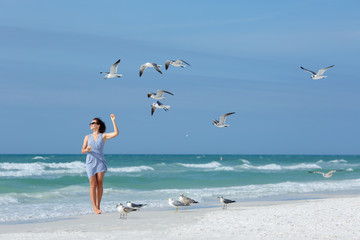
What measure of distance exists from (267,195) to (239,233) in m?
10.3

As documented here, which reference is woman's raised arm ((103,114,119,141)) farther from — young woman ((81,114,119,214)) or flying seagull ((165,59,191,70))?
flying seagull ((165,59,191,70))

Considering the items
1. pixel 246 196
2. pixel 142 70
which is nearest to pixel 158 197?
pixel 246 196

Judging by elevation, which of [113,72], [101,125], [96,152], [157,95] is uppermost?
[113,72]

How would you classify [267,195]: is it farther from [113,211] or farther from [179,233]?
[179,233]

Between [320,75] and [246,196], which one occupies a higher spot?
[320,75]

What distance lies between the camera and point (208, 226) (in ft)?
31.1

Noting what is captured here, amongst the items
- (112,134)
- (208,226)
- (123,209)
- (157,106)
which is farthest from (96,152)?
(157,106)

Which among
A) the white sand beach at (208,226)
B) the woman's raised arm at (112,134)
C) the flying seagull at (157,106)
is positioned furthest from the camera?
the flying seagull at (157,106)

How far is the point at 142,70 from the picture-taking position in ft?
56.3

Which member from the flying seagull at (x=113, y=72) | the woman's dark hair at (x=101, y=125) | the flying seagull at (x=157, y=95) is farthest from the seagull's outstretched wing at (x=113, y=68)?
the woman's dark hair at (x=101, y=125)

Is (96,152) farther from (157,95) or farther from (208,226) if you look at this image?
(157,95)

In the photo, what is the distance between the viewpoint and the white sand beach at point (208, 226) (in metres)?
8.53

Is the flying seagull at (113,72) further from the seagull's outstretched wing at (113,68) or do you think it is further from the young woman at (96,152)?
the young woman at (96,152)

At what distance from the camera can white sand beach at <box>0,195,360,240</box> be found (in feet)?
28.0
